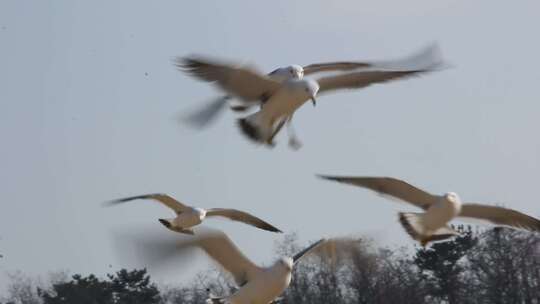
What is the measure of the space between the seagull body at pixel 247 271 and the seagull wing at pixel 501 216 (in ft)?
6.79

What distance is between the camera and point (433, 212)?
18.9m

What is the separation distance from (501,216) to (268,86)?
360cm

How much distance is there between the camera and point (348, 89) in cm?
2081

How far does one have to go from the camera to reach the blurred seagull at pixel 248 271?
1905 centimetres

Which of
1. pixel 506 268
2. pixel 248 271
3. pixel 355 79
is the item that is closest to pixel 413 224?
pixel 248 271

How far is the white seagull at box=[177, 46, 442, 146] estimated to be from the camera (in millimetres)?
18734

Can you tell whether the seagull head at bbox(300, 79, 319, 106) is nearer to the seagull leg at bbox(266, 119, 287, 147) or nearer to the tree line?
the seagull leg at bbox(266, 119, 287, 147)

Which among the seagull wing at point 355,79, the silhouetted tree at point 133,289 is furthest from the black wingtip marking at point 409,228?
the silhouetted tree at point 133,289

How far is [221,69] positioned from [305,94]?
1.23 metres

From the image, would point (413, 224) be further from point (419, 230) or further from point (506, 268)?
point (506, 268)

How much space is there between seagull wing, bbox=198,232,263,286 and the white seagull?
1461 millimetres

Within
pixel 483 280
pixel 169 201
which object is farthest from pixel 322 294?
pixel 169 201

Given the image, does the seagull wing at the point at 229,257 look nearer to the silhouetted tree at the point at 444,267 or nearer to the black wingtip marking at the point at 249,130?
the black wingtip marking at the point at 249,130

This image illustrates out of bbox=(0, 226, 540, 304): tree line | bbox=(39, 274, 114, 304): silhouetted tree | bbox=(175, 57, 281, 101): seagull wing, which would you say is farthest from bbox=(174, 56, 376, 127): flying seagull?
bbox=(39, 274, 114, 304): silhouetted tree
